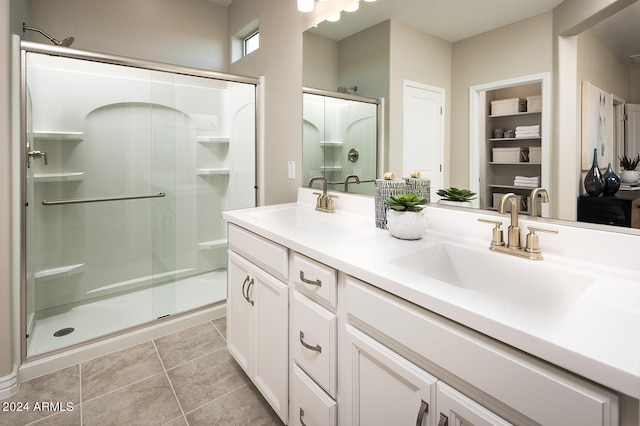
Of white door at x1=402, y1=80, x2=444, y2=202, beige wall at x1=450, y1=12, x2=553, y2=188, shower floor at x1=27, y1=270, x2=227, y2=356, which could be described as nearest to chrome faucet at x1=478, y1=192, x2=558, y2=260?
beige wall at x1=450, y1=12, x2=553, y2=188

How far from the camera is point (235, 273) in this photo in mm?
1719

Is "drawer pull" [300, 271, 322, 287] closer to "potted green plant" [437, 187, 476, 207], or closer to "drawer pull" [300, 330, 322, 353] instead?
"drawer pull" [300, 330, 322, 353]

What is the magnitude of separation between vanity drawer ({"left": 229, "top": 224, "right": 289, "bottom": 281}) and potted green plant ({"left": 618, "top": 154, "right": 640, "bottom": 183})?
107 cm

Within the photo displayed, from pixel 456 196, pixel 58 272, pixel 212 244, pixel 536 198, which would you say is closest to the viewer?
pixel 536 198

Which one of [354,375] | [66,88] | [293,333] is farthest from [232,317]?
[66,88]

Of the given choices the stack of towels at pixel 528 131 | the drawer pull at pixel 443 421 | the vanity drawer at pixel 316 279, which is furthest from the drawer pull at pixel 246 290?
the stack of towels at pixel 528 131

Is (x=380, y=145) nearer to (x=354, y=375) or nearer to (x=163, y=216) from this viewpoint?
(x=354, y=375)

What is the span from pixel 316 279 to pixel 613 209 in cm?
91

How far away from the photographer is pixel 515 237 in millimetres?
1095

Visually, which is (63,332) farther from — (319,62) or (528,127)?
(528,127)

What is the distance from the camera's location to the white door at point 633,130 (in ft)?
3.01

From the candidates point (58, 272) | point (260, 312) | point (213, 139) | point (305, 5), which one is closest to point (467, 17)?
point (305, 5)

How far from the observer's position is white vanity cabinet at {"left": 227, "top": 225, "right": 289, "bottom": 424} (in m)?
1.32

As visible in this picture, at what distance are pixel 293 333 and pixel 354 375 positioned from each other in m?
0.34
